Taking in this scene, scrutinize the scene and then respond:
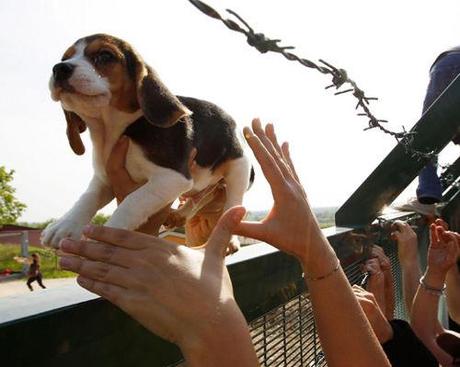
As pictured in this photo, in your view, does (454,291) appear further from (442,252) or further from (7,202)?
(7,202)

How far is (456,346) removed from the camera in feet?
5.78

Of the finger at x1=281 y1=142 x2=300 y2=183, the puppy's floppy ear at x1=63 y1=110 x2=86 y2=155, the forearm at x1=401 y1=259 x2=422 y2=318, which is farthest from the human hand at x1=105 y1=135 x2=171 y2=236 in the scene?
the forearm at x1=401 y1=259 x2=422 y2=318

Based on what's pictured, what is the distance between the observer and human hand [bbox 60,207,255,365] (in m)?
0.80

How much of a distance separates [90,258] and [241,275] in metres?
0.51

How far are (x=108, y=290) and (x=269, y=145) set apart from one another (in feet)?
1.74

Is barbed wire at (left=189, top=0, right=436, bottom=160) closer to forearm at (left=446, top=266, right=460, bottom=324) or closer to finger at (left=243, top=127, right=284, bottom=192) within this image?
finger at (left=243, top=127, right=284, bottom=192)

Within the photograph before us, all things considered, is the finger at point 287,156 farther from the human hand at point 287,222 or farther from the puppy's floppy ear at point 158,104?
the puppy's floppy ear at point 158,104

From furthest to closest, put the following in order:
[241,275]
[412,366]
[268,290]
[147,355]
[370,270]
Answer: [370,270] < [412,366] < [268,290] < [241,275] < [147,355]

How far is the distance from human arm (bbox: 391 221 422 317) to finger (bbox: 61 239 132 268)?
1994mm

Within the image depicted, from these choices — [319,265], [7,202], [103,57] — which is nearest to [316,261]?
[319,265]

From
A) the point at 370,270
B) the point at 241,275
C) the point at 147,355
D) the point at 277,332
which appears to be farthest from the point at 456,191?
the point at 147,355

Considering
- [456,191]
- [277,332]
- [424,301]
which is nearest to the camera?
[277,332]

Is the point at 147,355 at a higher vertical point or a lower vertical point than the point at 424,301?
higher

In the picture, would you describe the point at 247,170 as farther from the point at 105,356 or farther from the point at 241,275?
the point at 105,356
